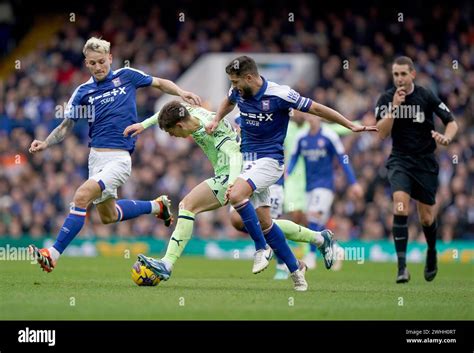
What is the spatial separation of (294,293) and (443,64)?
52.1 feet

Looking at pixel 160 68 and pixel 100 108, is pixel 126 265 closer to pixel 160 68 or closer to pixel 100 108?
pixel 100 108

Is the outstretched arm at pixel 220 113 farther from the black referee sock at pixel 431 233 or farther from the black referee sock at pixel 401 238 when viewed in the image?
the black referee sock at pixel 431 233

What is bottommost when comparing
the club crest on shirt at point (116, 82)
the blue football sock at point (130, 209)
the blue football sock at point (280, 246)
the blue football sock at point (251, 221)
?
the blue football sock at point (280, 246)

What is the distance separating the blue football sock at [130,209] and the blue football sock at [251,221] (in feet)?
7.19

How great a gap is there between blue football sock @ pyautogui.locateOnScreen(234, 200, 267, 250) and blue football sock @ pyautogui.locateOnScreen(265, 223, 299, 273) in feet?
0.45

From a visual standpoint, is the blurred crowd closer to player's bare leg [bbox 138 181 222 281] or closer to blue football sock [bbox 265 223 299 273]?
player's bare leg [bbox 138 181 222 281]

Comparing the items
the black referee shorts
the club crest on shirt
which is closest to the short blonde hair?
the club crest on shirt

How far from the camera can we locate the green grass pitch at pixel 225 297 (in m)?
8.84

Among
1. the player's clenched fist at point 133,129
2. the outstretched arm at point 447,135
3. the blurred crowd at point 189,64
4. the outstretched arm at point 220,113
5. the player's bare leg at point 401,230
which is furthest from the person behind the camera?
the blurred crowd at point 189,64

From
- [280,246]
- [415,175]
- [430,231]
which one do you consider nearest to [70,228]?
[280,246]

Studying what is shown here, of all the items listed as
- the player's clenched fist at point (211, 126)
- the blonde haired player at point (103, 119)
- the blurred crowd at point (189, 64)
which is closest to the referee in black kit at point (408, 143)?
the player's clenched fist at point (211, 126)

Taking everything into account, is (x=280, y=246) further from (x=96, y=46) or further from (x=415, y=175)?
(x=96, y=46)

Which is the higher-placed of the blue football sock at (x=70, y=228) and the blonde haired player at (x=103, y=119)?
the blonde haired player at (x=103, y=119)
